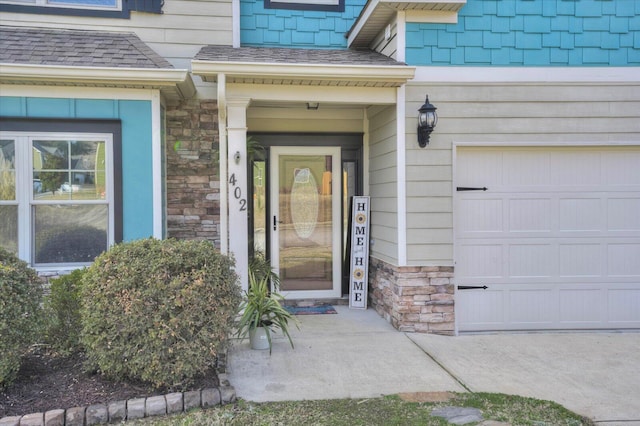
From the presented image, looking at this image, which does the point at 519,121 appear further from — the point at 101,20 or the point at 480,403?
the point at 101,20

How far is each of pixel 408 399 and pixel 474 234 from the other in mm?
2466

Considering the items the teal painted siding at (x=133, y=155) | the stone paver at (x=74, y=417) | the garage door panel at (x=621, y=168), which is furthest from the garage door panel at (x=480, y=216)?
the stone paver at (x=74, y=417)

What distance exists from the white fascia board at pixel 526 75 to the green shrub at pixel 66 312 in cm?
401

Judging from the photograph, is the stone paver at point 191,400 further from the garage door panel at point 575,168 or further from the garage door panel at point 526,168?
the garage door panel at point 575,168

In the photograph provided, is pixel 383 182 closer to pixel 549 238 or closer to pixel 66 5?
pixel 549 238

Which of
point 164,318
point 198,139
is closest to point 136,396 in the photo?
point 164,318

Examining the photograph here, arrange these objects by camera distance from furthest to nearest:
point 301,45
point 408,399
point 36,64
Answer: point 301,45, point 36,64, point 408,399

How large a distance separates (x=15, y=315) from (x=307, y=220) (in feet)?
13.2

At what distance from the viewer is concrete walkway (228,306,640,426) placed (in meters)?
3.71

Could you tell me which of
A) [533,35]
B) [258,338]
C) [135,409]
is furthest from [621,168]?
[135,409]

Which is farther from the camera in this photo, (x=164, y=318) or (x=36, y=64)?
(x=36, y=64)

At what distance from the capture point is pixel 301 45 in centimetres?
644

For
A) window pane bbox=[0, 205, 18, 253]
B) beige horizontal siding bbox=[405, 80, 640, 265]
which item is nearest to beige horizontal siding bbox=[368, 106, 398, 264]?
beige horizontal siding bbox=[405, 80, 640, 265]

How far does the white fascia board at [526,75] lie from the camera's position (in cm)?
536
